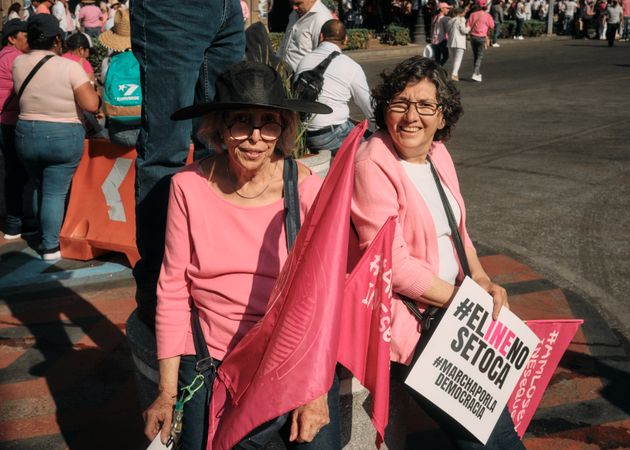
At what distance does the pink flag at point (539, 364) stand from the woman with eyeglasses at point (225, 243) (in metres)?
0.87

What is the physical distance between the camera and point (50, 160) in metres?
5.98

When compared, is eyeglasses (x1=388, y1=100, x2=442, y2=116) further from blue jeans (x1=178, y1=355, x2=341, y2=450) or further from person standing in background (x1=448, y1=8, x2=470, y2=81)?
person standing in background (x1=448, y1=8, x2=470, y2=81)

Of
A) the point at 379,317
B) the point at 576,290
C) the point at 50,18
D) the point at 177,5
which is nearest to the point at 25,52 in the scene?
the point at 50,18

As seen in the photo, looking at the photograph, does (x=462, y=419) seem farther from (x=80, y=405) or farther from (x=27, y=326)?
(x=27, y=326)

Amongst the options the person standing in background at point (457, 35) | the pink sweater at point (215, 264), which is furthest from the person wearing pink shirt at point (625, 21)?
the pink sweater at point (215, 264)

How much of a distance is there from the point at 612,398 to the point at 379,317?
6.84ft

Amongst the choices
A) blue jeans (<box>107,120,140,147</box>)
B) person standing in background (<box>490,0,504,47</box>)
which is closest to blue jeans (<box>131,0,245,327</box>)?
→ blue jeans (<box>107,120,140,147</box>)

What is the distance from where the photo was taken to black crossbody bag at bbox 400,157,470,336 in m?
2.73

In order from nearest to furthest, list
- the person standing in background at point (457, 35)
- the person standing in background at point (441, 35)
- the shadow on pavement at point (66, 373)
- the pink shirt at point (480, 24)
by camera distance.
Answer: the shadow on pavement at point (66, 373)
the person standing in background at point (457, 35)
the person standing in background at point (441, 35)
the pink shirt at point (480, 24)

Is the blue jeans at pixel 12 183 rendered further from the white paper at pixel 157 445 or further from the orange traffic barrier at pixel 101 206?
the white paper at pixel 157 445

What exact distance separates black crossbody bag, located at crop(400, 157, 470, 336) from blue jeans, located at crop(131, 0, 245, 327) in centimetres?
93

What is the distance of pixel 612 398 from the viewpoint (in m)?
3.99

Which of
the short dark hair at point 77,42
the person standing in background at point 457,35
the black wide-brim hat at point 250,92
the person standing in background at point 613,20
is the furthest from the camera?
the person standing in background at point 613,20

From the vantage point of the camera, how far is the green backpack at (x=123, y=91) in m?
5.57
